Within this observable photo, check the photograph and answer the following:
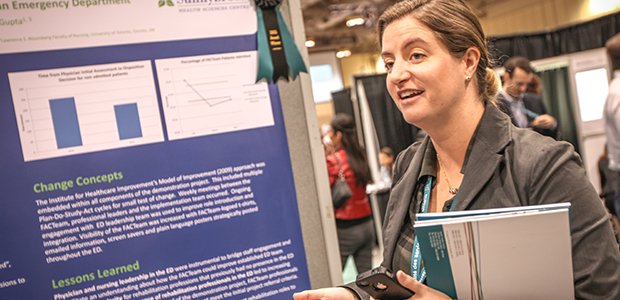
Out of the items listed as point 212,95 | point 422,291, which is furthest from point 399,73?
point 212,95

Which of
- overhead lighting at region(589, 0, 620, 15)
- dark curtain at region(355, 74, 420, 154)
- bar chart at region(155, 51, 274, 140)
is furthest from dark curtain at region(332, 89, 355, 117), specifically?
bar chart at region(155, 51, 274, 140)

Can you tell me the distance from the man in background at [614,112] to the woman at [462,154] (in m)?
1.95

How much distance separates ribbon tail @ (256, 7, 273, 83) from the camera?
4.93 feet

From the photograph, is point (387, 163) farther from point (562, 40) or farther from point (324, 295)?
point (562, 40)

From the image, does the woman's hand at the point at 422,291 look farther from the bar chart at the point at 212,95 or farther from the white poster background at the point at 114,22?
the white poster background at the point at 114,22

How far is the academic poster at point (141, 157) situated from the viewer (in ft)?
4.00

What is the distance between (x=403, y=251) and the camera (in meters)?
1.18

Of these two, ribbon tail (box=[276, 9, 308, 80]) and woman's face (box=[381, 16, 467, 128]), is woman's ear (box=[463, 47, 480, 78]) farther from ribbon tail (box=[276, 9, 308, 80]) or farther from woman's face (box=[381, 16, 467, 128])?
ribbon tail (box=[276, 9, 308, 80])

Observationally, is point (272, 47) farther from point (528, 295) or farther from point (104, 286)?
point (528, 295)

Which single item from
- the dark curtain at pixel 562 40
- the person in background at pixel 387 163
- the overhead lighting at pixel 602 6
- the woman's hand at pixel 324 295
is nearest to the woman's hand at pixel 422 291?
the woman's hand at pixel 324 295

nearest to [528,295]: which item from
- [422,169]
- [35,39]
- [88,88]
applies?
[422,169]

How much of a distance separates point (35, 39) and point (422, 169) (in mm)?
1231

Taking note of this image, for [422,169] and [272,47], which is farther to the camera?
[272,47]

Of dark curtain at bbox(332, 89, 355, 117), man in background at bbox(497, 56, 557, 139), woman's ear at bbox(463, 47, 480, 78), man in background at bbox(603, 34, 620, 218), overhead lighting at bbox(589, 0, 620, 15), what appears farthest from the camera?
dark curtain at bbox(332, 89, 355, 117)
